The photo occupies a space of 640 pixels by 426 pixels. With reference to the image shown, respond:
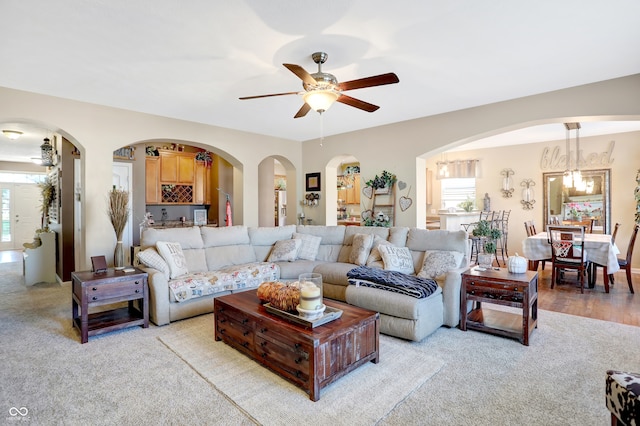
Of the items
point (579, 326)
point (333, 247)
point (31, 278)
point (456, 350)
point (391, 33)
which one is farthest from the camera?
point (31, 278)

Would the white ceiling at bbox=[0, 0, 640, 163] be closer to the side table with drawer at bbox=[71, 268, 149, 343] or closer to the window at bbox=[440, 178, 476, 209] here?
the side table with drawer at bbox=[71, 268, 149, 343]

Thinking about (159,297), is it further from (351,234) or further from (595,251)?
(595,251)

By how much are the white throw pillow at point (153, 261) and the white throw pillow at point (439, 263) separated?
9.12ft

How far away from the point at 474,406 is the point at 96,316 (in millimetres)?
3565

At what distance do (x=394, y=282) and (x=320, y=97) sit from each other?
1.84 meters

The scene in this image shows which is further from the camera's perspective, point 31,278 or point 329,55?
point 31,278

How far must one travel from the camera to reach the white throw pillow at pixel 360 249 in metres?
4.22

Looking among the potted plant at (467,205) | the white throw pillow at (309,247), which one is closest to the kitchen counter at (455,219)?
the potted plant at (467,205)

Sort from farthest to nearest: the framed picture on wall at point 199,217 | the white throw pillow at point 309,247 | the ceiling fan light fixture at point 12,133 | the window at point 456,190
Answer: the window at point 456,190 < the framed picture on wall at point 199,217 < the ceiling fan light fixture at point 12,133 < the white throw pillow at point 309,247

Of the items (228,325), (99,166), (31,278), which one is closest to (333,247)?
(228,325)

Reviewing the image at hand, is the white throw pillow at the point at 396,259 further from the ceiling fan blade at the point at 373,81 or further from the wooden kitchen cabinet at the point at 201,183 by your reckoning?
the wooden kitchen cabinet at the point at 201,183

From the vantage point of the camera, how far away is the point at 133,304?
381 centimetres

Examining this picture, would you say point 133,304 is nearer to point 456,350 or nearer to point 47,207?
point 456,350

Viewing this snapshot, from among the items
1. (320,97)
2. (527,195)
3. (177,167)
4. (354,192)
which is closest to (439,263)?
(320,97)
